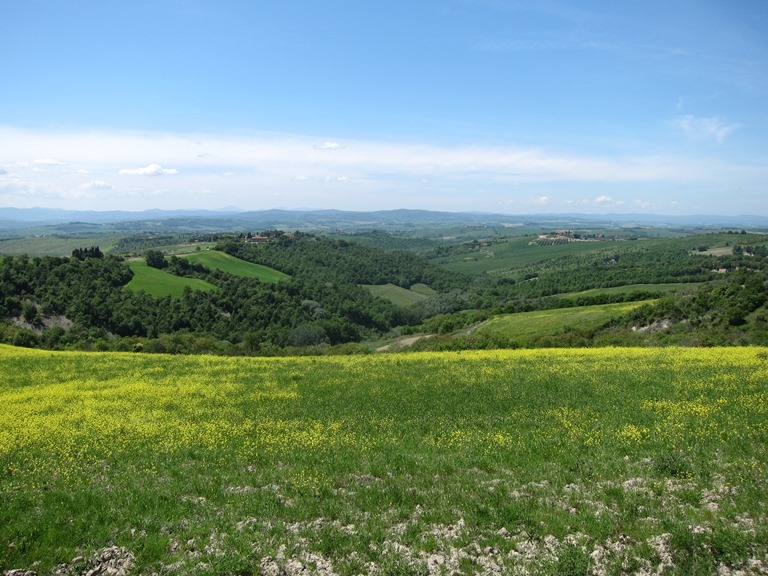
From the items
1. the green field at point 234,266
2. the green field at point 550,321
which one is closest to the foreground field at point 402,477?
the green field at point 550,321

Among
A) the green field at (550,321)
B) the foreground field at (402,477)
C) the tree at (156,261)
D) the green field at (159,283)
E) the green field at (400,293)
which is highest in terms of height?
the tree at (156,261)

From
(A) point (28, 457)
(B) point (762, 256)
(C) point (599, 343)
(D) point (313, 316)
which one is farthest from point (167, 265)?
(B) point (762, 256)

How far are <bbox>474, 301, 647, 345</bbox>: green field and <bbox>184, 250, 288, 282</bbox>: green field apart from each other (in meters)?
78.5

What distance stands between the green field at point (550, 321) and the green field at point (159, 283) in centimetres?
6575

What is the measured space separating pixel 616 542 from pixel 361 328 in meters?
110

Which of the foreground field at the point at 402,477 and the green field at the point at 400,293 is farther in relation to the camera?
the green field at the point at 400,293

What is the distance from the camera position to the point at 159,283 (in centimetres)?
10438

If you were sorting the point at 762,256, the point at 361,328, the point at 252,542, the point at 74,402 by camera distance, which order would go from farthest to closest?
the point at 762,256 < the point at 361,328 < the point at 74,402 < the point at 252,542

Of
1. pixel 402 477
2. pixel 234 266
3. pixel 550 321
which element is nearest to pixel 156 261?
pixel 234 266

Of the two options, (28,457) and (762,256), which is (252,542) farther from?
(762,256)

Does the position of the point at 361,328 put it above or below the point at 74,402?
below

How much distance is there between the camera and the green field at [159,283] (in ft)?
325

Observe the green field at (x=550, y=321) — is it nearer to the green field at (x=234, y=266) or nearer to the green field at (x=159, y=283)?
the green field at (x=159, y=283)

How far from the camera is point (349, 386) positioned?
2277cm
